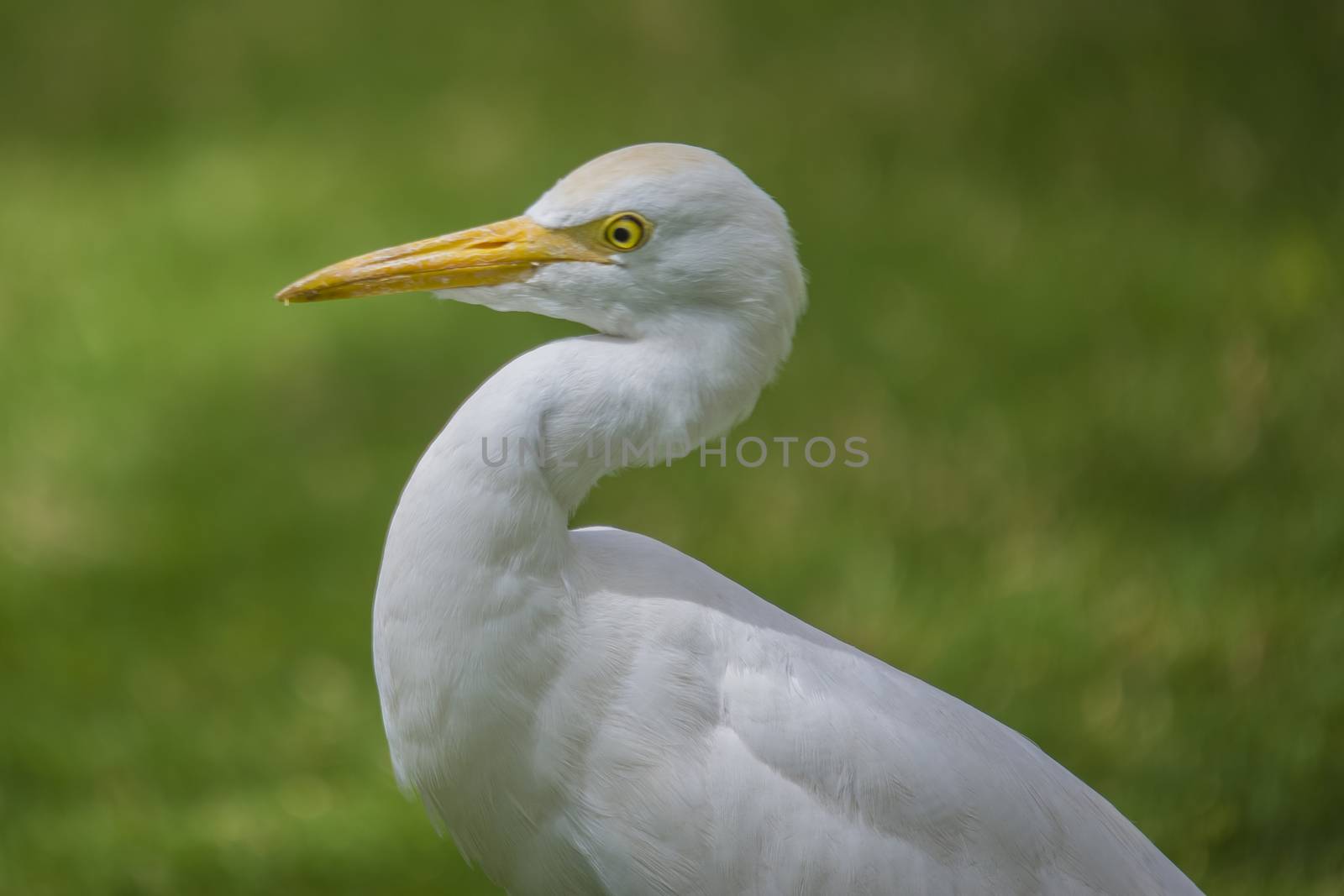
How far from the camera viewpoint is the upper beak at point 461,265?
2.08 m

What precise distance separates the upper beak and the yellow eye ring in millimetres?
32

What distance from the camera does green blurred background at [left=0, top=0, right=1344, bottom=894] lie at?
3664mm

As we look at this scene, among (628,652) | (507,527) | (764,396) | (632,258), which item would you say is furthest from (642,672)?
(764,396)

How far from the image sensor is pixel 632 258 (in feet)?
6.74

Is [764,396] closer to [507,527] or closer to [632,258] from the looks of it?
[632,258]

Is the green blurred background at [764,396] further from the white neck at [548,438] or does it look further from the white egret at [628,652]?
the white neck at [548,438]

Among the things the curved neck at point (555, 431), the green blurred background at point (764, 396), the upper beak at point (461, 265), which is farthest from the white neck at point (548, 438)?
the green blurred background at point (764, 396)

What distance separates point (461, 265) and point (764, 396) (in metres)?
3.30

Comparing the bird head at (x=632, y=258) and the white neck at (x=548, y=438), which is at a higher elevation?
the bird head at (x=632, y=258)

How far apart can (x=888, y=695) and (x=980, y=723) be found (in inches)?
7.8

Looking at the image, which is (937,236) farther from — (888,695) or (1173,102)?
(888,695)

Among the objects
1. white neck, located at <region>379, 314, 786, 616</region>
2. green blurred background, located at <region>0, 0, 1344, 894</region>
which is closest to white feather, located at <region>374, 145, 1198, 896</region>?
white neck, located at <region>379, 314, 786, 616</region>

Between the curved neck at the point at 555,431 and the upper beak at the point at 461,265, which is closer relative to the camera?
the curved neck at the point at 555,431

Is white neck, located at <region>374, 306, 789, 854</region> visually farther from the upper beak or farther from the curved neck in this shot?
the upper beak
